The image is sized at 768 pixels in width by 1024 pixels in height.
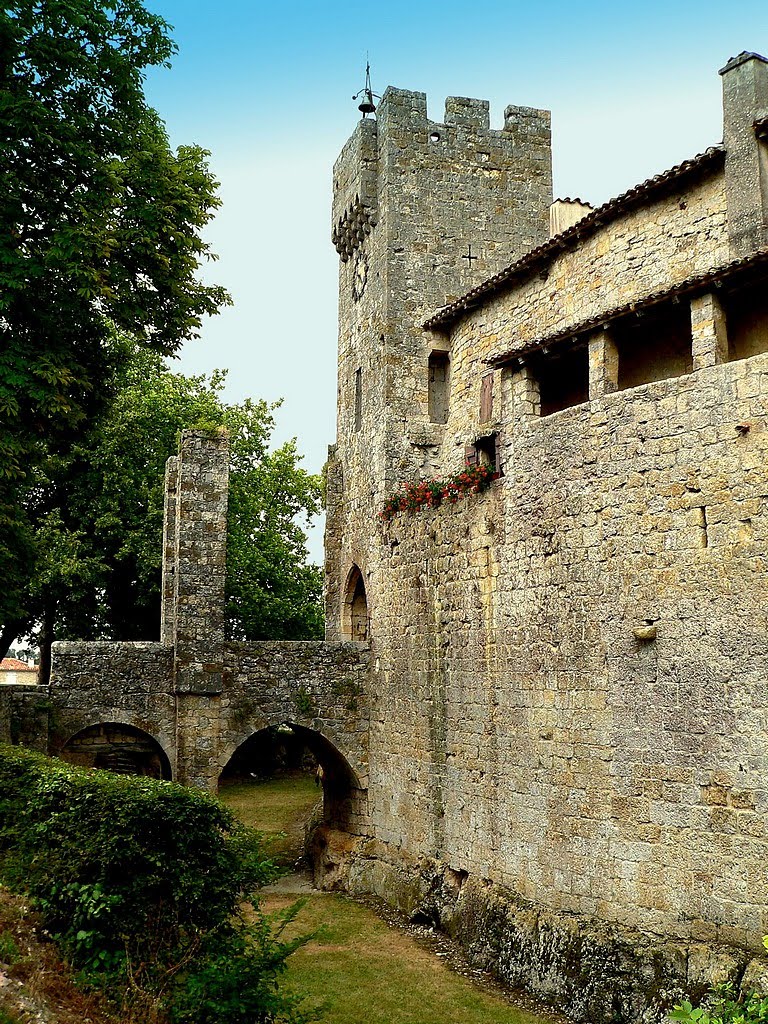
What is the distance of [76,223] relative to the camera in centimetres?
1328

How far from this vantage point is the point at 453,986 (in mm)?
12141

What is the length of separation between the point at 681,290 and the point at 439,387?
8022mm

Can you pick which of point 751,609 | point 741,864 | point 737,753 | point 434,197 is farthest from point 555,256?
point 741,864

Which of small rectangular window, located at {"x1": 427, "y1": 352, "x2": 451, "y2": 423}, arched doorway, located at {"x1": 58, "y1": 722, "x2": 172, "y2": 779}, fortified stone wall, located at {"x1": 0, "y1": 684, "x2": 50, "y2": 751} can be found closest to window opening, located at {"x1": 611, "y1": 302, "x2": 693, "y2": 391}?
small rectangular window, located at {"x1": 427, "y1": 352, "x2": 451, "y2": 423}

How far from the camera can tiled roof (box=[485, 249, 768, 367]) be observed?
977cm

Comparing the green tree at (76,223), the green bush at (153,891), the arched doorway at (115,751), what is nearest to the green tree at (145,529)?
the arched doorway at (115,751)

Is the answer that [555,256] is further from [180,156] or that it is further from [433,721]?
[433,721]

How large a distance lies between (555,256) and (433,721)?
723 centimetres

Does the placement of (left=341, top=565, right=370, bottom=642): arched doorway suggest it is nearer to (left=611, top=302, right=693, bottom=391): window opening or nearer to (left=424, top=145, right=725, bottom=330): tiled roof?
(left=424, top=145, right=725, bottom=330): tiled roof

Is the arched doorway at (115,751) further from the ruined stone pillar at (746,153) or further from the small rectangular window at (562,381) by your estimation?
the ruined stone pillar at (746,153)

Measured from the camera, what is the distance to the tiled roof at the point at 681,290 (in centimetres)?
977

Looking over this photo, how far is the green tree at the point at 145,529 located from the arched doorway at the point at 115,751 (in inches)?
158

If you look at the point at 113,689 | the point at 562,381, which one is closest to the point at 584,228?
the point at 562,381

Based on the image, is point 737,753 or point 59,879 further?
point 737,753
